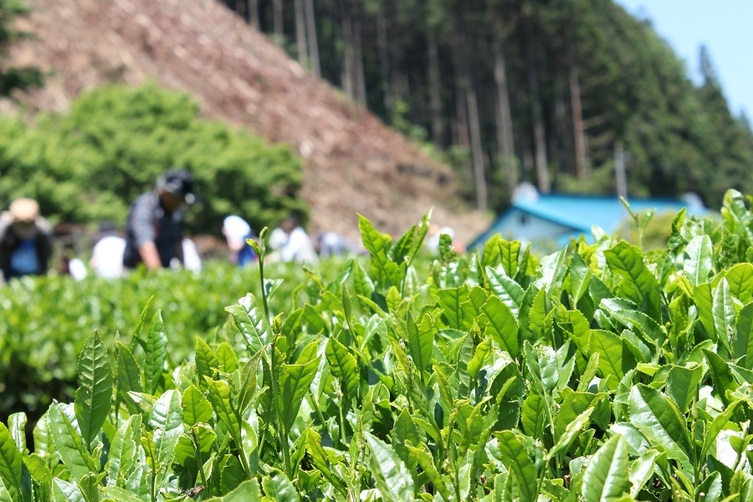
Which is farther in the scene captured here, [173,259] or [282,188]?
[282,188]

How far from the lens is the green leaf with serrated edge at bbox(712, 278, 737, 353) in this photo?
1.25 meters

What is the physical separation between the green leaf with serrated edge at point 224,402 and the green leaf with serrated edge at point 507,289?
1.81 feet

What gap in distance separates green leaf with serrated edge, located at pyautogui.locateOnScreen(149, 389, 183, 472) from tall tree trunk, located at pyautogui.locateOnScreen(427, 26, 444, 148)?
5915 cm

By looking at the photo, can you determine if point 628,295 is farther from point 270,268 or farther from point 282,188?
point 282,188

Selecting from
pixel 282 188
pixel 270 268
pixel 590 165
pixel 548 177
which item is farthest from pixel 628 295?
pixel 590 165

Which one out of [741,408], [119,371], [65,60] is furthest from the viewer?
[65,60]

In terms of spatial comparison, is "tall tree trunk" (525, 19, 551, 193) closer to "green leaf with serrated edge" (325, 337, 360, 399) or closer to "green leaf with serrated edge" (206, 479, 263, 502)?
"green leaf with serrated edge" (325, 337, 360, 399)

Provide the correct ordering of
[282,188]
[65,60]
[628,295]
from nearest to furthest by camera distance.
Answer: [628,295] → [282,188] → [65,60]

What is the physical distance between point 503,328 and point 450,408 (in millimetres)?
303

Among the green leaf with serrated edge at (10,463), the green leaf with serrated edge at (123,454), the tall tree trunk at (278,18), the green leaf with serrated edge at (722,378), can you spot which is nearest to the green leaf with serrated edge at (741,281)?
the green leaf with serrated edge at (722,378)

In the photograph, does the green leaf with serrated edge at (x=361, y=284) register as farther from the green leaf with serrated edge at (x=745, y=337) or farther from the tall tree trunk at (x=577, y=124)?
the tall tree trunk at (x=577, y=124)

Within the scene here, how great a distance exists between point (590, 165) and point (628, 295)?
58.9m

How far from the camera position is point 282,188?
29578mm

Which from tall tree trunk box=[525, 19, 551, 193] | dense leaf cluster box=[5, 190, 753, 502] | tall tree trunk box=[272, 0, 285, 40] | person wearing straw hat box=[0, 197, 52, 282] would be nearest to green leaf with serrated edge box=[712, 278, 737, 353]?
dense leaf cluster box=[5, 190, 753, 502]
